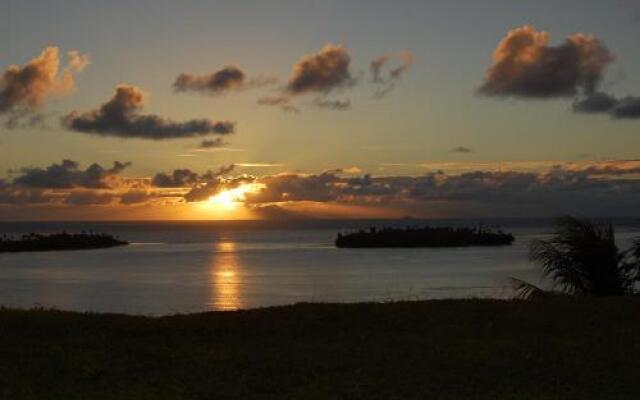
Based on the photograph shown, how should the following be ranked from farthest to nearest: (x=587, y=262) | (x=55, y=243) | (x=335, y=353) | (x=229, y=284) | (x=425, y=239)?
(x=425, y=239) → (x=55, y=243) → (x=229, y=284) → (x=587, y=262) → (x=335, y=353)

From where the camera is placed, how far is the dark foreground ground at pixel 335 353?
1200cm

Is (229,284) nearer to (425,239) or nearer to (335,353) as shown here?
(335,353)

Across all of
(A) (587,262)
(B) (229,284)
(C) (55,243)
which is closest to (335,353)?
(A) (587,262)

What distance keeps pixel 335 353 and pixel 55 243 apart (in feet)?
393

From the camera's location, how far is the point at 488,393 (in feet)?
38.7

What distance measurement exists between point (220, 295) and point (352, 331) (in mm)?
30084

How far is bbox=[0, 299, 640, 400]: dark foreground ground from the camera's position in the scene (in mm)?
12000

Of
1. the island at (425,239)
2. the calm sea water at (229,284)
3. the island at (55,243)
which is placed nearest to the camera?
the calm sea water at (229,284)

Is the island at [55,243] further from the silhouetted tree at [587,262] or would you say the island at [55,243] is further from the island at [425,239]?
the silhouetted tree at [587,262]

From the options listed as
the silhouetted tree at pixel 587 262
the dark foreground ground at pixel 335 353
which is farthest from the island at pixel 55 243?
the dark foreground ground at pixel 335 353

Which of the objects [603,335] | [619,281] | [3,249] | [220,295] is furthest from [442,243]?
[603,335]

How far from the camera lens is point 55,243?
127 meters

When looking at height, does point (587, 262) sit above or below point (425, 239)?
above

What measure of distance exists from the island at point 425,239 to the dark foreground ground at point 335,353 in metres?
111
